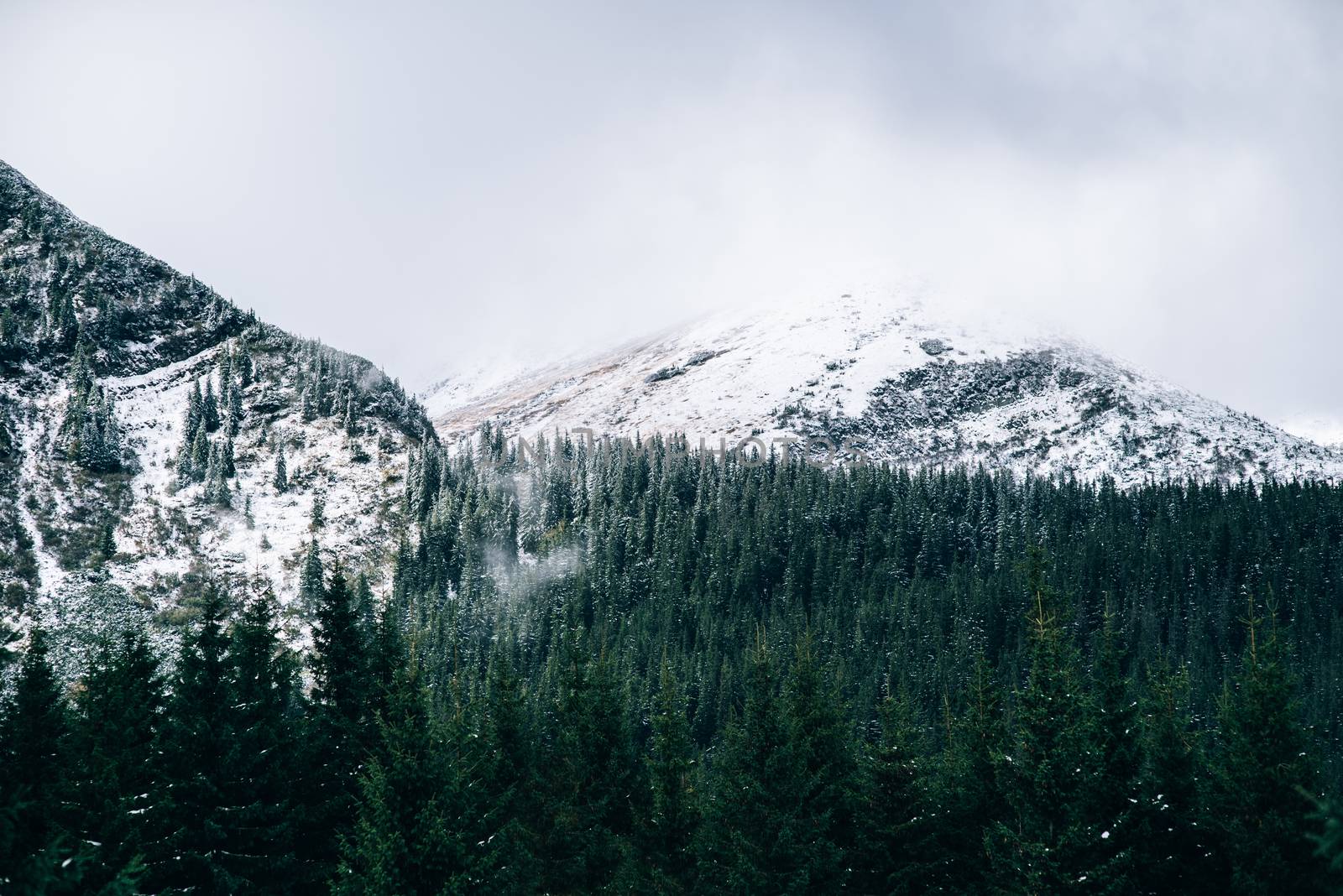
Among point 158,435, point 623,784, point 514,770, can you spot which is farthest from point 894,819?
point 158,435

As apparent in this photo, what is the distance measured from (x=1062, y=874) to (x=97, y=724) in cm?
3644

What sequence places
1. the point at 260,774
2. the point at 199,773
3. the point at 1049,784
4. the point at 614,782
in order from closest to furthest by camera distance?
1. the point at 199,773
2. the point at 260,774
3. the point at 1049,784
4. the point at 614,782

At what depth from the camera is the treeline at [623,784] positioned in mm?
30203

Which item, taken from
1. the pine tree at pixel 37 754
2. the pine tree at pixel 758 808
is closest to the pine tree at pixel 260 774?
the pine tree at pixel 37 754

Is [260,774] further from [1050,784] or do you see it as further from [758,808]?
[1050,784]

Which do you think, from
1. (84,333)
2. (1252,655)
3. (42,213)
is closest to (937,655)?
(1252,655)

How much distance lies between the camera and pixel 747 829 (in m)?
36.4

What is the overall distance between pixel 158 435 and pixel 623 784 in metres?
137

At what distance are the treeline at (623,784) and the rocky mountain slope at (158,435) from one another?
95.5m

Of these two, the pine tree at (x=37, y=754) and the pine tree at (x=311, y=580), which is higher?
the pine tree at (x=37, y=754)

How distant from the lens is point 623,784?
42.4m

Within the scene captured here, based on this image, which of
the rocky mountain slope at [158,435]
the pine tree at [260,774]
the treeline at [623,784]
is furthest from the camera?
the rocky mountain slope at [158,435]

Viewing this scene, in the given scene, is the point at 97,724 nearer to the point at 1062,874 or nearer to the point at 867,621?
the point at 1062,874

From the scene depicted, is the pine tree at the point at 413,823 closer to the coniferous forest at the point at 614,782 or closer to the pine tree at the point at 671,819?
the coniferous forest at the point at 614,782
